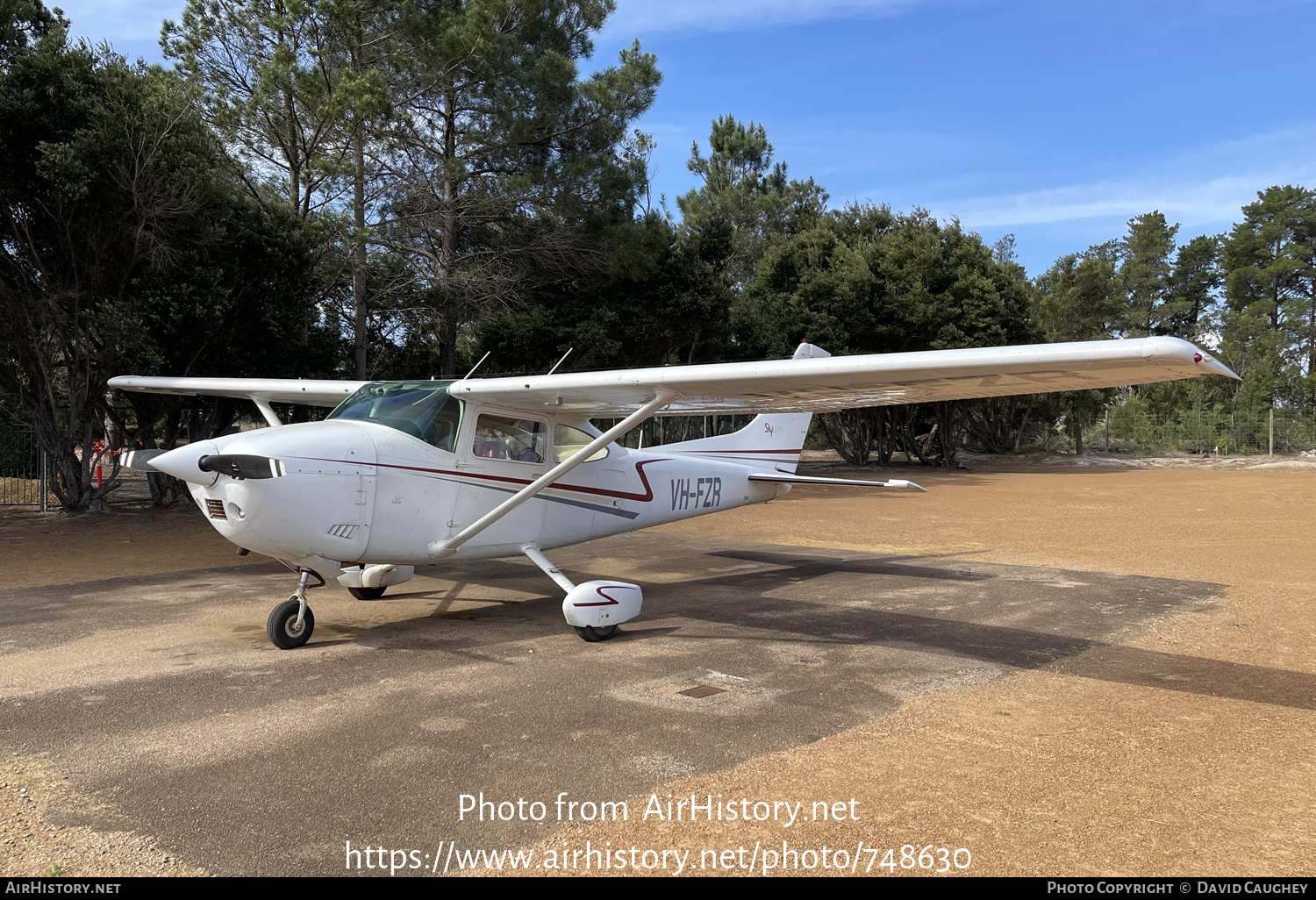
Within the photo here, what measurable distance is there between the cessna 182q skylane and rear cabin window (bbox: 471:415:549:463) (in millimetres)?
14

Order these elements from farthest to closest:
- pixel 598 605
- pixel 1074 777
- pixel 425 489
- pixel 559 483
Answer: pixel 559 483, pixel 425 489, pixel 598 605, pixel 1074 777

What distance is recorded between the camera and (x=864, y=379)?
5699 millimetres

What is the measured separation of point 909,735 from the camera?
A: 14.7ft

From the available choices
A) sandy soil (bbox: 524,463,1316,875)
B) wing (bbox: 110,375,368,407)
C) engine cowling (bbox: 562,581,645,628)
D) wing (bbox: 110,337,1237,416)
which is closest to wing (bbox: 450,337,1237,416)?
wing (bbox: 110,337,1237,416)

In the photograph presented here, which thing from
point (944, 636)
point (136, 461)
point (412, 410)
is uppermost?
point (412, 410)

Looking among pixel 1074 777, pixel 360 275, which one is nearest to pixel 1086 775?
pixel 1074 777

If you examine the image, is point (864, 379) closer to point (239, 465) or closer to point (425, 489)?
point (425, 489)

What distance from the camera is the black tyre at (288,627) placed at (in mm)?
6328

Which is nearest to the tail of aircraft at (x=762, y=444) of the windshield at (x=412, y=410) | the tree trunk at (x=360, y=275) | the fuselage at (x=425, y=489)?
the fuselage at (x=425, y=489)

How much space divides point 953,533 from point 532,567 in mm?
7832

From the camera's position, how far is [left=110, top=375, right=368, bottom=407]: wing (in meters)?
9.27

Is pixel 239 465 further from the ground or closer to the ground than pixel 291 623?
further from the ground

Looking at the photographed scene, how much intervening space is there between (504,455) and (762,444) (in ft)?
14.8

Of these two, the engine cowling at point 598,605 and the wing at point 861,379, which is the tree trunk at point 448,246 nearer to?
the wing at point 861,379
